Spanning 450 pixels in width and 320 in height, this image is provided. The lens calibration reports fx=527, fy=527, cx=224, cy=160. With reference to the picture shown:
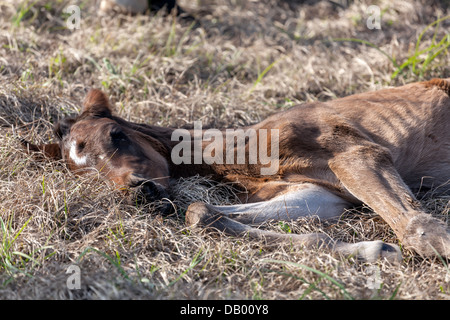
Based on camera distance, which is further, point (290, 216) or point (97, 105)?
point (97, 105)

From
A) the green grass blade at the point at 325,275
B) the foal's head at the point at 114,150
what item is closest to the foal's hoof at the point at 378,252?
the green grass blade at the point at 325,275

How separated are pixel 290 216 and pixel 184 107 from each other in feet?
6.77

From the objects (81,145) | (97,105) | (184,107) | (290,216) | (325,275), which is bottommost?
(290,216)

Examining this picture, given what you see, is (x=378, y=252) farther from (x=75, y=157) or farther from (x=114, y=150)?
(x=75, y=157)

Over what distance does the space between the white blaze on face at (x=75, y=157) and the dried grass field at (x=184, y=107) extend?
0.11m

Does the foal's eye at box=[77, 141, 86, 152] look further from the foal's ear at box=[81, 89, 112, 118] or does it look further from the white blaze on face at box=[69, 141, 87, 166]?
the foal's ear at box=[81, 89, 112, 118]

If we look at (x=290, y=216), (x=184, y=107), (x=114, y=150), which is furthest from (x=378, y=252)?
(x=184, y=107)

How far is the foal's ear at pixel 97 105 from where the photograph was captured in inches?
164

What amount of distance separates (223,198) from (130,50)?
2.85 m

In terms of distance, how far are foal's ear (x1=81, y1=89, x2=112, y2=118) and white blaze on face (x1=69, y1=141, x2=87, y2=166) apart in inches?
15.3

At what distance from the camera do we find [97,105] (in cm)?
421

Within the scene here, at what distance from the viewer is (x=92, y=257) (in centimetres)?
295

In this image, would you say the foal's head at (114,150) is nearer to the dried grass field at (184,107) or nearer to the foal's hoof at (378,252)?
the dried grass field at (184,107)

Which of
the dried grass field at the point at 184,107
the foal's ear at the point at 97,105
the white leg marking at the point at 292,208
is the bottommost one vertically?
the white leg marking at the point at 292,208
